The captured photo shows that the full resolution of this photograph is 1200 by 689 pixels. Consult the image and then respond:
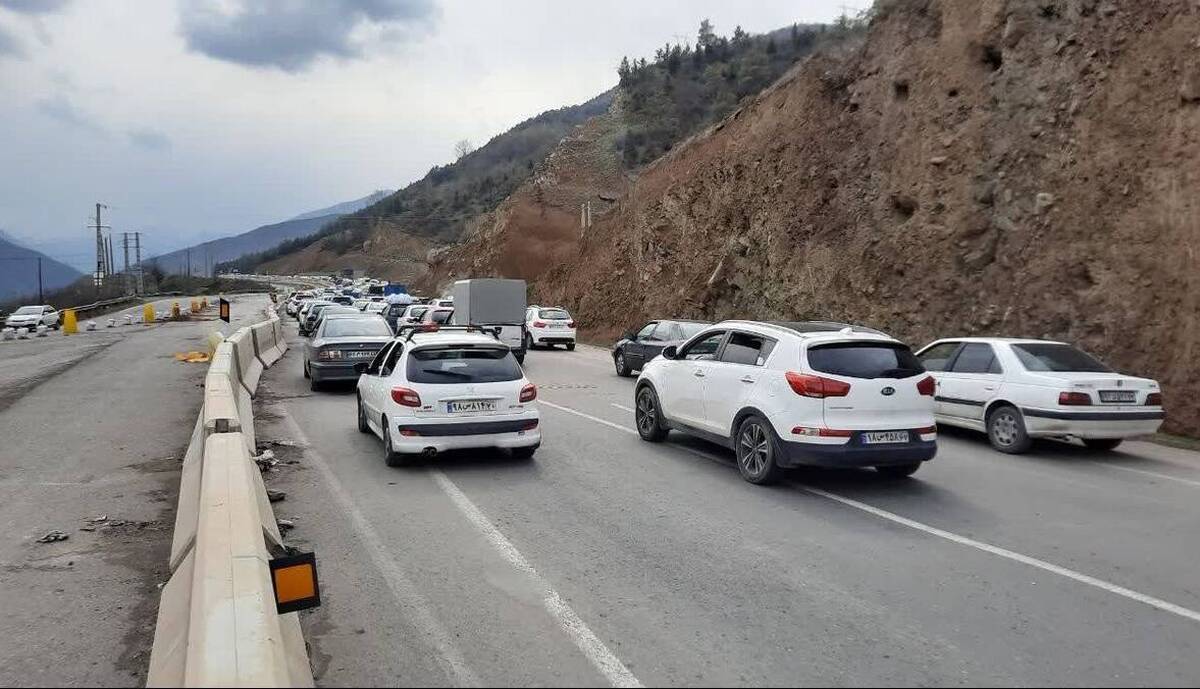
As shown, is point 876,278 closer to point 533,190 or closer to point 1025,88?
point 1025,88

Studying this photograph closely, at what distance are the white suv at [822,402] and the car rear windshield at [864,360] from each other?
10 mm

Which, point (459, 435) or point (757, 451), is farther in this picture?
point (459, 435)

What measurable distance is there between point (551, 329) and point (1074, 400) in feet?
71.3

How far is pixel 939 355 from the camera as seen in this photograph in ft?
42.7

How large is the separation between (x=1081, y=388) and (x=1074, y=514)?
10.8ft

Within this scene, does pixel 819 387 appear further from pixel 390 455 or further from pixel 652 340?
pixel 652 340

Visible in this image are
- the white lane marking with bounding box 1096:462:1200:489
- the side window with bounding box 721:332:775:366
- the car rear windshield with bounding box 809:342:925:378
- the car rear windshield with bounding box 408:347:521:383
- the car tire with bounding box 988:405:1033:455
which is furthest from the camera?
the car tire with bounding box 988:405:1033:455

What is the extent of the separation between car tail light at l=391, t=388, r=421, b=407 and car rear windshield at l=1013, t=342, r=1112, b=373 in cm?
799

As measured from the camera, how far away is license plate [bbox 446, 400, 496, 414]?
9.65m

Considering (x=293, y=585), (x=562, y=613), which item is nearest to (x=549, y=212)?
(x=562, y=613)

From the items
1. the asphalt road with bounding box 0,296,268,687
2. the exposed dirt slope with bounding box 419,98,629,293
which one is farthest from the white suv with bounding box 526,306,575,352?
the exposed dirt slope with bounding box 419,98,629,293

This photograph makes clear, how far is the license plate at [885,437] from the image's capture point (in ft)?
27.7

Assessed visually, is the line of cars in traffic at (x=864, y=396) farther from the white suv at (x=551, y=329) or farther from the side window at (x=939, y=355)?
the white suv at (x=551, y=329)

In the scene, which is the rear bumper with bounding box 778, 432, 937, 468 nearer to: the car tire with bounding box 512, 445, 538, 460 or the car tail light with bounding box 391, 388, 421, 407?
the car tire with bounding box 512, 445, 538, 460
